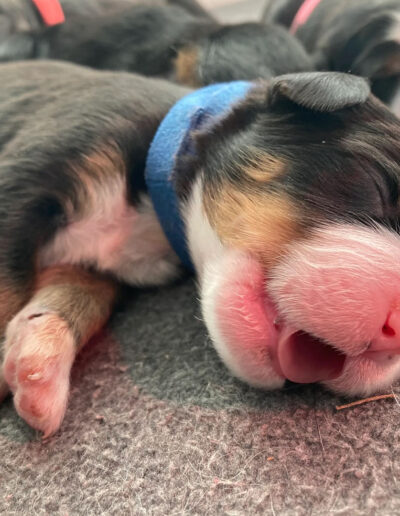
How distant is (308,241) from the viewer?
111 cm

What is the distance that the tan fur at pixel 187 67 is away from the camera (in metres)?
2.56

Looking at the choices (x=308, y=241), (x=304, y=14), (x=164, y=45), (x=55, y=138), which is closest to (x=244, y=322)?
(x=308, y=241)

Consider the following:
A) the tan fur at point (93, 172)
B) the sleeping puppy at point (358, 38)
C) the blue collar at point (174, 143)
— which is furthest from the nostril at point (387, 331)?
the sleeping puppy at point (358, 38)

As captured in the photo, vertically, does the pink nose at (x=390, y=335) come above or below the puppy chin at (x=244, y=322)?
above

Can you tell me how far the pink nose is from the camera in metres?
0.97

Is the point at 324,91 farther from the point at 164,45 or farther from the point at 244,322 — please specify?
the point at 164,45

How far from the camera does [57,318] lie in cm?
125

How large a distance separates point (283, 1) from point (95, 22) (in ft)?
4.35

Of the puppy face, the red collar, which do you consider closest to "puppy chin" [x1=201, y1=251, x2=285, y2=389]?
the puppy face

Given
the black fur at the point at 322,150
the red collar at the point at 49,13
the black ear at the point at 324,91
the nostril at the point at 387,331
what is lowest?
the red collar at the point at 49,13

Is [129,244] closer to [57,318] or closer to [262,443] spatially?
[57,318]

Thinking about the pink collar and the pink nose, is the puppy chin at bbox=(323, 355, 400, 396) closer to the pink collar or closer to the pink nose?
the pink nose

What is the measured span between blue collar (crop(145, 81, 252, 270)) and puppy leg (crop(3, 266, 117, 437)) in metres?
0.26

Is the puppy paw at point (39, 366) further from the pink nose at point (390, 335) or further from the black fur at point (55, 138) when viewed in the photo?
the pink nose at point (390, 335)
